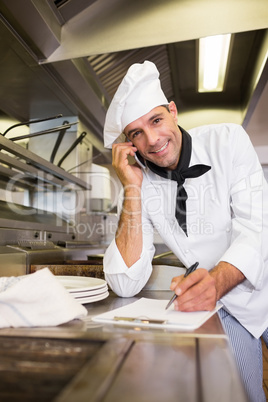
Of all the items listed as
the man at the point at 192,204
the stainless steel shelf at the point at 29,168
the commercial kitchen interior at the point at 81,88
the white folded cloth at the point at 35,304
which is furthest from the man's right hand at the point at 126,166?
the white folded cloth at the point at 35,304

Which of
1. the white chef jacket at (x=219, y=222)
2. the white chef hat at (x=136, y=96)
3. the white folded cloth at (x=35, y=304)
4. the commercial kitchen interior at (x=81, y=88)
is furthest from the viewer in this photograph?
the commercial kitchen interior at (x=81, y=88)

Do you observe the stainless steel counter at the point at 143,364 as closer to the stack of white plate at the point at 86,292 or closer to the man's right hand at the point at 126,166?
the stack of white plate at the point at 86,292

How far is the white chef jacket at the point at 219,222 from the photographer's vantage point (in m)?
1.07

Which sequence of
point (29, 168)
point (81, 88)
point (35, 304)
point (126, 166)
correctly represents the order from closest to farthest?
point (35, 304) < point (126, 166) < point (29, 168) < point (81, 88)

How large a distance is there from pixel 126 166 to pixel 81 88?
3.39 feet

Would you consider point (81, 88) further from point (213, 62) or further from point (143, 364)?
point (143, 364)

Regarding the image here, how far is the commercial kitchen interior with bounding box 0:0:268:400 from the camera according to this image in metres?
1.54

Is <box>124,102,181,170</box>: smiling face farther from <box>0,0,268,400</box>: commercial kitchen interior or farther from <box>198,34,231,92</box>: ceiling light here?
<box>198,34,231,92</box>: ceiling light

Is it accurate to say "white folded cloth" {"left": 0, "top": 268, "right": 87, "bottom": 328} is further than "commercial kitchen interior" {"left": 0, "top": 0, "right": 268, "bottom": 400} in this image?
No

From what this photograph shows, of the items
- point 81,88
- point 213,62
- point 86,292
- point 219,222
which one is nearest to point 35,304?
point 86,292

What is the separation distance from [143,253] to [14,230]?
80 cm

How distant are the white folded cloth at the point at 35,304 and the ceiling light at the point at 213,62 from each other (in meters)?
1.49

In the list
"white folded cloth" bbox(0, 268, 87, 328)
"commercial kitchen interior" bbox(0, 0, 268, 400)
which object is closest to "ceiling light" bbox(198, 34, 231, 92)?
"commercial kitchen interior" bbox(0, 0, 268, 400)

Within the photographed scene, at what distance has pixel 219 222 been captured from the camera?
4.09 ft
